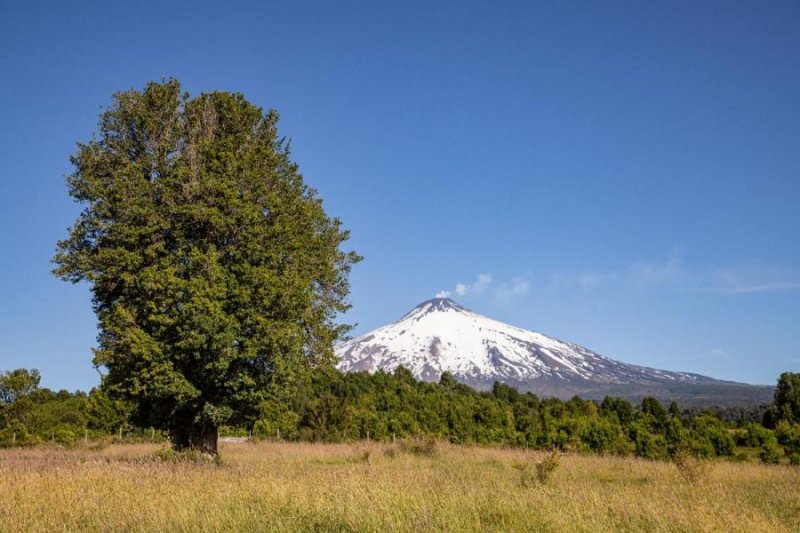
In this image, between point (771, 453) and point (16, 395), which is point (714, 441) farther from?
point (16, 395)

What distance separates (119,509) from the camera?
7.87 m

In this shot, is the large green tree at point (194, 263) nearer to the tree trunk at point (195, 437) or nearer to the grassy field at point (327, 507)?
the tree trunk at point (195, 437)

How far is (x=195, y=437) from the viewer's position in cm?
1759

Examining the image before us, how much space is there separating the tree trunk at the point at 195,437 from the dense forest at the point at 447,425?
1297cm

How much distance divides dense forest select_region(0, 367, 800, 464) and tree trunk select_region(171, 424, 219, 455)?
12970mm

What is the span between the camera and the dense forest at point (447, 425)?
35219 mm

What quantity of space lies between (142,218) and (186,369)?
477 centimetres

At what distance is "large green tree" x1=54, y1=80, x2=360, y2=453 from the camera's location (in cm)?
1494

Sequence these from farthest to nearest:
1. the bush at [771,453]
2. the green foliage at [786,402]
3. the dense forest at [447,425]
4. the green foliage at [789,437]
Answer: the green foliage at [786,402]
the dense forest at [447,425]
the green foliage at [789,437]
the bush at [771,453]

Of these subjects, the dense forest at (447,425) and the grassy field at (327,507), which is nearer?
the grassy field at (327,507)

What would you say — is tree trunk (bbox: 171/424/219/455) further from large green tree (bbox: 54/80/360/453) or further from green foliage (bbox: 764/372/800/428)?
green foliage (bbox: 764/372/800/428)

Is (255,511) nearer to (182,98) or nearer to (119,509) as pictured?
(119,509)

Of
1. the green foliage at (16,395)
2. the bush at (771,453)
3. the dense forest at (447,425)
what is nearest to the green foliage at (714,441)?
the dense forest at (447,425)

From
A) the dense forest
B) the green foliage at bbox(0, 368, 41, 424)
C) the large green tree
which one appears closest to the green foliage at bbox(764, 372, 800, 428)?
the dense forest
